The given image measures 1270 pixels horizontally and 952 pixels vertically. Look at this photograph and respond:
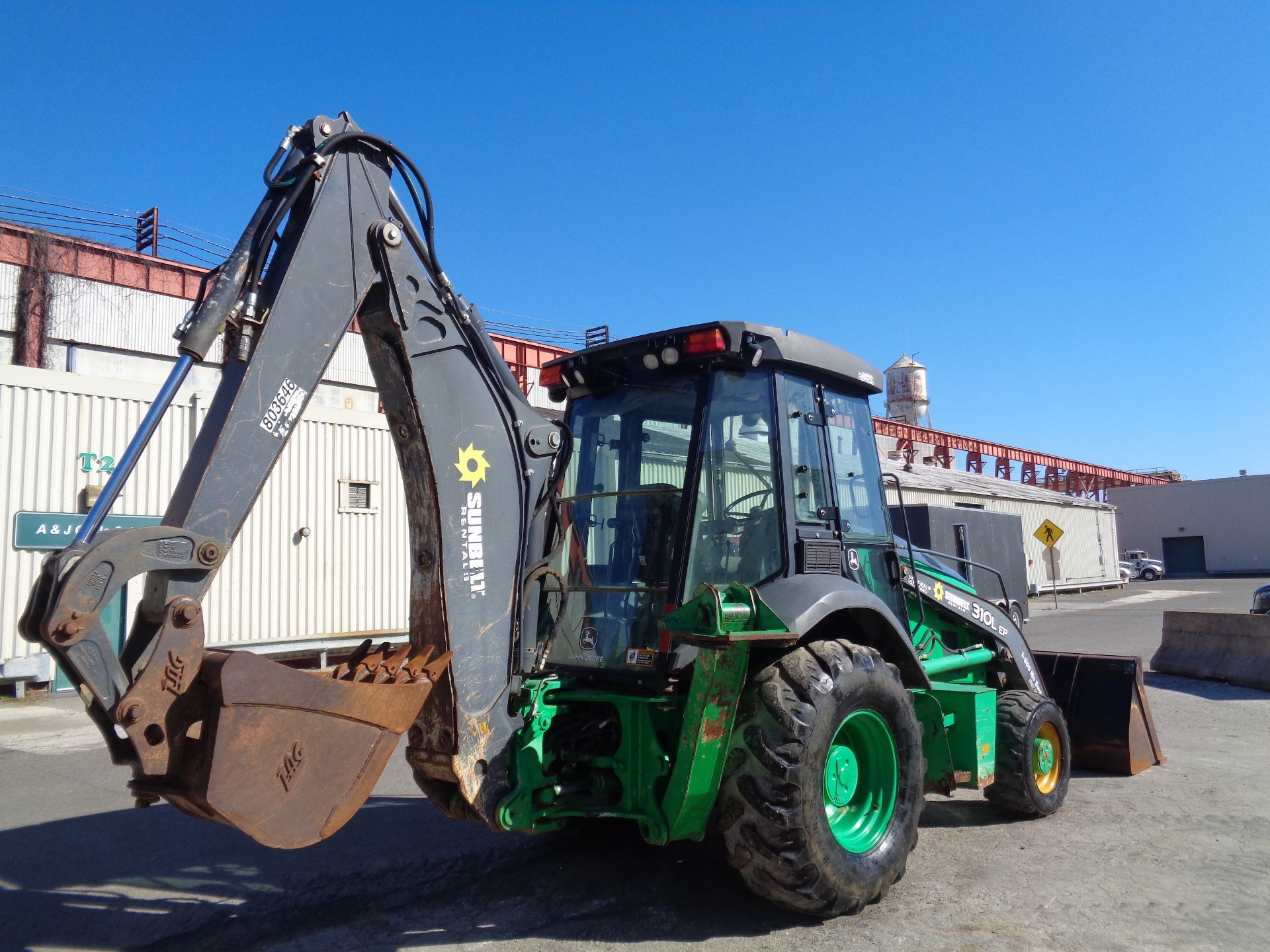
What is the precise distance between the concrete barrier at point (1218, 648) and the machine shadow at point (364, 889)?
380 inches

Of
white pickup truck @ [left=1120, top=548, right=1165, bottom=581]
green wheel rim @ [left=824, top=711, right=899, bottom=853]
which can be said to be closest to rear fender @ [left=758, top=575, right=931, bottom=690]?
green wheel rim @ [left=824, top=711, right=899, bottom=853]

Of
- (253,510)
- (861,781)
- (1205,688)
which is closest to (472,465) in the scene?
(861,781)

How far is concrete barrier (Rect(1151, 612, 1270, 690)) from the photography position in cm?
1137

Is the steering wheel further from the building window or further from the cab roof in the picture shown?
the building window

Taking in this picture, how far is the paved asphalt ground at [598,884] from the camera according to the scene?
395 centimetres

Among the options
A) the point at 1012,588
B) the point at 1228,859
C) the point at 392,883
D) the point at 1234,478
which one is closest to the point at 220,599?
the point at 392,883

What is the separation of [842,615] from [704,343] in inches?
62.6

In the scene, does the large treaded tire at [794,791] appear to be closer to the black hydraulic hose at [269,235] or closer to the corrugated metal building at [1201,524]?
the black hydraulic hose at [269,235]

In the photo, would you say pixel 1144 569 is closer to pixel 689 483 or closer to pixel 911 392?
pixel 911 392

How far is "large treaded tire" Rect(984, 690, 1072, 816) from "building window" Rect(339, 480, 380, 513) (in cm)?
1104

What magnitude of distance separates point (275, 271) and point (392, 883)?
3.13 metres

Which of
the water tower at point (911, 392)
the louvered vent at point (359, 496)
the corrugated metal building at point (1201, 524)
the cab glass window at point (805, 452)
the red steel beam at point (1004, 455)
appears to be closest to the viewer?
the cab glass window at point (805, 452)

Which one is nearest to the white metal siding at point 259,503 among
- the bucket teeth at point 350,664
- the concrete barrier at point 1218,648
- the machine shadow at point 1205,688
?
the bucket teeth at point 350,664

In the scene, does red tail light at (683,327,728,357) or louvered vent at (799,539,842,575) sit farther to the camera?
louvered vent at (799,539,842,575)
